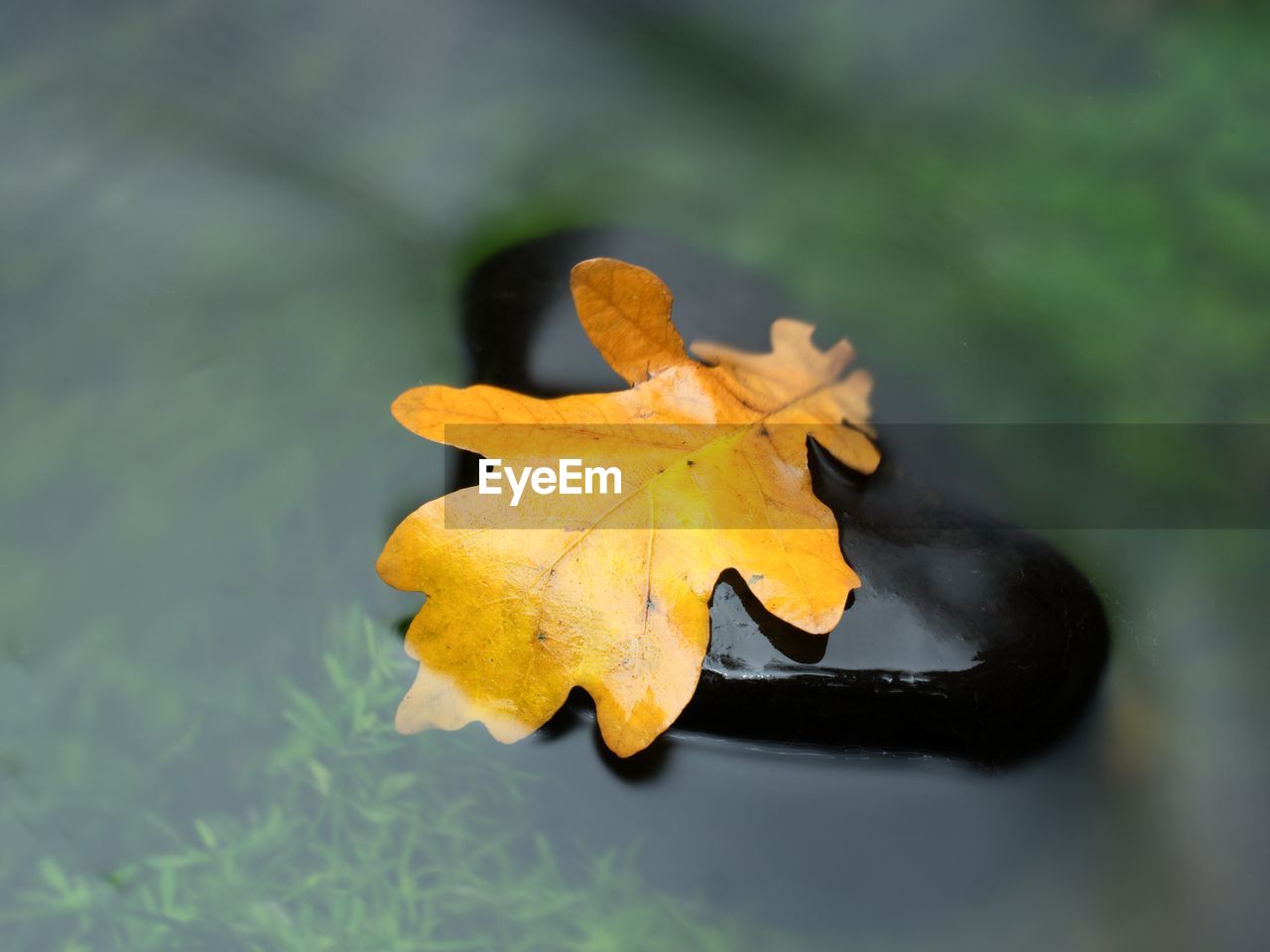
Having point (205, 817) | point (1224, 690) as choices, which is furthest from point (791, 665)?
point (205, 817)

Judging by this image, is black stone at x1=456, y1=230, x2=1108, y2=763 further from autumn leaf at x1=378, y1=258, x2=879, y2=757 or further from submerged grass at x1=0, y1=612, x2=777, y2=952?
submerged grass at x1=0, y1=612, x2=777, y2=952

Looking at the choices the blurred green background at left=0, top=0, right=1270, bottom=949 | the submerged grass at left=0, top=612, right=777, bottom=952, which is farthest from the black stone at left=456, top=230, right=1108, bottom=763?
the submerged grass at left=0, top=612, right=777, bottom=952

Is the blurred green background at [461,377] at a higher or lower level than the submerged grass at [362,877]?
higher

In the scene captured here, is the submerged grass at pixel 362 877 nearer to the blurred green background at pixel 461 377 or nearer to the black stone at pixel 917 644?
the blurred green background at pixel 461 377

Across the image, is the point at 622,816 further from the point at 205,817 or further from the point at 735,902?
the point at 205,817

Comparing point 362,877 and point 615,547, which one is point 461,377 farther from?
point 362,877

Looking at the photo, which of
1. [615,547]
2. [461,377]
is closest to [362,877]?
[615,547]

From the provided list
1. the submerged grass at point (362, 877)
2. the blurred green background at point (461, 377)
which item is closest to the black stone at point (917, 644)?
the blurred green background at point (461, 377)
